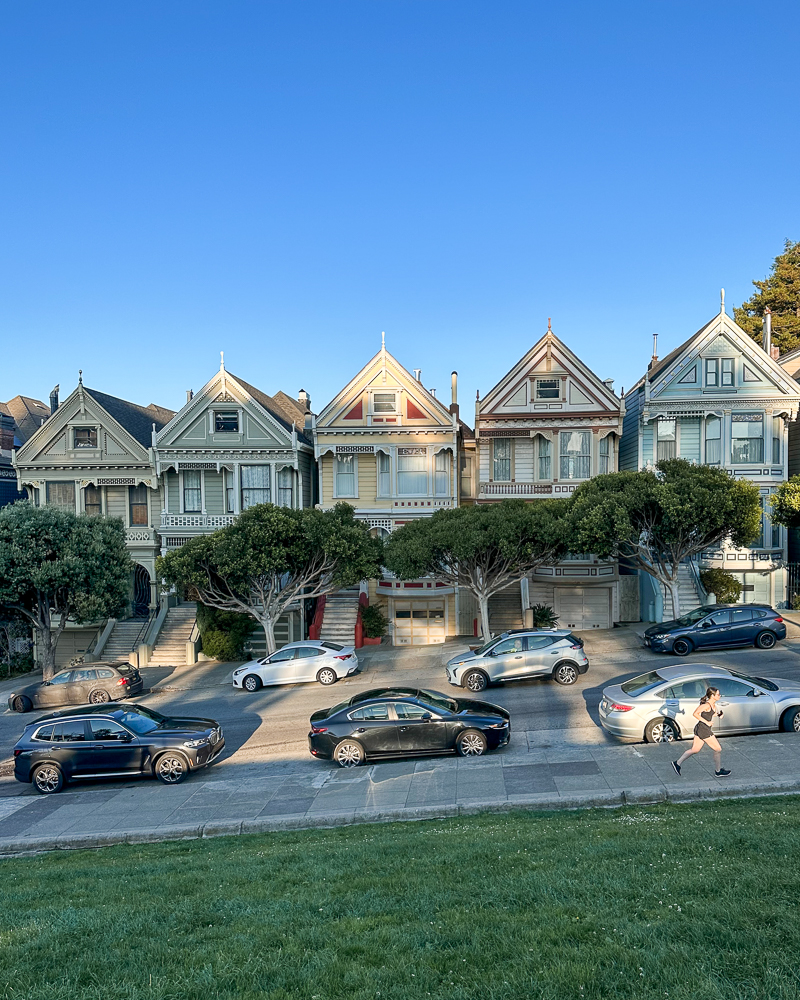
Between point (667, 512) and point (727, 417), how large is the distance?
372 inches

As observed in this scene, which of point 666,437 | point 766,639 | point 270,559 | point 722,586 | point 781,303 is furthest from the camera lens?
point 781,303

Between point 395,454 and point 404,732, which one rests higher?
point 395,454

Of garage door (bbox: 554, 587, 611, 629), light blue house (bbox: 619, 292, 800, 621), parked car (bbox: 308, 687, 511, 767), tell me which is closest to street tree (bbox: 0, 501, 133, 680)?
parked car (bbox: 308, 687, 511, 767)

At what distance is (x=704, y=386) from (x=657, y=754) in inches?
845

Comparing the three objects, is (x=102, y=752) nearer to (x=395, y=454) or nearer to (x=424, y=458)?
(x=395, y=454)

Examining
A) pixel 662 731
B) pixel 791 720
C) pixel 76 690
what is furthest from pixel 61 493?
pixel 791 720

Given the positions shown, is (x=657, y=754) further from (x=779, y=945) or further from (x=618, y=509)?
(x=618, y=509)

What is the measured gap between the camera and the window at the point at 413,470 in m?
33.2

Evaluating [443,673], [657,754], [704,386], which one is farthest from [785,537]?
[657,754]

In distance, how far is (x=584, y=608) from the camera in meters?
31.6

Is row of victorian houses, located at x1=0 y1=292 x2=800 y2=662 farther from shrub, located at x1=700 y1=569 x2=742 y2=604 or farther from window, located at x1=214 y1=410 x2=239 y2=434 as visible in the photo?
shrub, located at x1=700 y1=569 x2=742 y2=604

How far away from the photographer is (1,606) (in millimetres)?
28844

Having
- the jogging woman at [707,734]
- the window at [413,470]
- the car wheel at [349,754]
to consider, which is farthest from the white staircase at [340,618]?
the jogging woman at [707,734]

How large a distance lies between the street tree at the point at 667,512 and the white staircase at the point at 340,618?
35.9 ft
